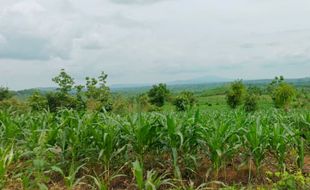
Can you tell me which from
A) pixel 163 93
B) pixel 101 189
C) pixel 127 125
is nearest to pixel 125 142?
pixel 127 125

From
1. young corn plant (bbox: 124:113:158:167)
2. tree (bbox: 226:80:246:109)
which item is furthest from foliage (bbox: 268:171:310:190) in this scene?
tree (bbox: 226:80:246:109)

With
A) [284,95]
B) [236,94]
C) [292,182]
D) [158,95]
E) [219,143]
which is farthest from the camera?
[158,95]

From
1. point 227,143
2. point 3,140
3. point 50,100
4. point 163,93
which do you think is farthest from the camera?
point 163,93

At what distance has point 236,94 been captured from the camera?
3488cm

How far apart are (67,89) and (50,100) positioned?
6.33ft

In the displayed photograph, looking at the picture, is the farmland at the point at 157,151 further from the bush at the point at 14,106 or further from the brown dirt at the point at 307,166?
the bush at the point at 14,106

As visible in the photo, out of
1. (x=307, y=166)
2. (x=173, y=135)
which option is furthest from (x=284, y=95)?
(x=173, y=135)

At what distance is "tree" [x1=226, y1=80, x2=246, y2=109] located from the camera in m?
34.8

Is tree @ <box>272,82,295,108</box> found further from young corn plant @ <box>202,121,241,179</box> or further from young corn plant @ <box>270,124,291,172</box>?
young corn plant @ <box>202,121,241,179</box>

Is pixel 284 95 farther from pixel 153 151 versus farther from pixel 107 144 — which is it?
pixel 107 144

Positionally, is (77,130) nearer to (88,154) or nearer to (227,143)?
(88,154)

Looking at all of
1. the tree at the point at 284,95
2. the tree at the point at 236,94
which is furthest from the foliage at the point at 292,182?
the tree at the point at 236,94

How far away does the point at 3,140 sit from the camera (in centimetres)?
488

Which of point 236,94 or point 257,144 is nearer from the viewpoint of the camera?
point 257,144
